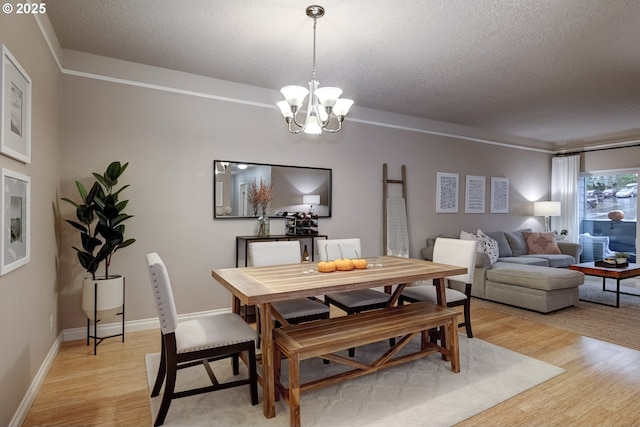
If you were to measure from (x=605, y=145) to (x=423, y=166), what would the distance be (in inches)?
151

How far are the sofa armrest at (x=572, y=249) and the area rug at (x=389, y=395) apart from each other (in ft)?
14.0

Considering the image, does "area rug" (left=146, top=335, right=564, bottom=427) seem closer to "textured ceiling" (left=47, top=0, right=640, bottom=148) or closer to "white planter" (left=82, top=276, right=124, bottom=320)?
"white planter" (left=82, top=276, right=124, bottom=320)

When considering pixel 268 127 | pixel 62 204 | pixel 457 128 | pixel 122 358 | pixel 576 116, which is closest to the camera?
pixel 122 358

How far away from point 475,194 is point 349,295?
13.0 ft

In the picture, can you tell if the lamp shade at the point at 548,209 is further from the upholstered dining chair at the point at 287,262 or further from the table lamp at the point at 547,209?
the upholstered dining chair at the point at 287,262

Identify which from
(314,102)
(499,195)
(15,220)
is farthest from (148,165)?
(499,195)

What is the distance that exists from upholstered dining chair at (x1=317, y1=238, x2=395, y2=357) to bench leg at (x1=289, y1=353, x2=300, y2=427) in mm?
984

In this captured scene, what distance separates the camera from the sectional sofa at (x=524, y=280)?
13.6 ft

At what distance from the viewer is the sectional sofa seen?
163 inches

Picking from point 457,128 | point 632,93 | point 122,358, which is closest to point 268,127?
point 122,358

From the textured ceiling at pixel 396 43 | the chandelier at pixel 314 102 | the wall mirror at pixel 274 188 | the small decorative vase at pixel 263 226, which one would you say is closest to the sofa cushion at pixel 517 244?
the textured ceiling at pixel 396 43

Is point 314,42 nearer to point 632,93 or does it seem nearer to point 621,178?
point 632,93

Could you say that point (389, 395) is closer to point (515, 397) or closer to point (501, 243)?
point (515, 397)

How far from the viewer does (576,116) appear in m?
5.22
